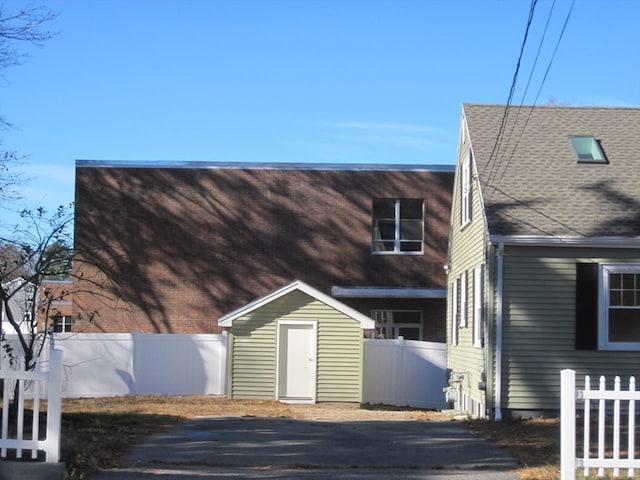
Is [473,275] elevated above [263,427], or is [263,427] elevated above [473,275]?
[473,275]

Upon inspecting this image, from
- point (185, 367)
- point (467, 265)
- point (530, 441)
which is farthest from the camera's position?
point (185, 367)

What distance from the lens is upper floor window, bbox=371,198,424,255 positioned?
1286 inches

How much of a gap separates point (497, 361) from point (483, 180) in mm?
3903

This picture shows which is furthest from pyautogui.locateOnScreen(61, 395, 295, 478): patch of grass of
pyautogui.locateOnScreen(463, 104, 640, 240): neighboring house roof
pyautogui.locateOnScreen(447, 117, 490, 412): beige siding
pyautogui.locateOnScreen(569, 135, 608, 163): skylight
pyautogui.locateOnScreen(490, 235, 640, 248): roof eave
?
pyautogui.locateOnScreen(569, 135, 608, 163): skylight

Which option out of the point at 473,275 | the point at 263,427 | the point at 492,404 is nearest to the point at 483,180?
the point at 473,275

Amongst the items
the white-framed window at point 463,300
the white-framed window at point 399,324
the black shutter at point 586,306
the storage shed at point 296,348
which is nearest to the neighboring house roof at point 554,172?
the black shutter at point 586,306

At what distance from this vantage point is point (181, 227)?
3238 centimetres

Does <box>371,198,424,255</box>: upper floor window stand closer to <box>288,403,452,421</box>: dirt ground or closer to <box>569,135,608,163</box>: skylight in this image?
<box>288,403,452,421</box>: dirt ground

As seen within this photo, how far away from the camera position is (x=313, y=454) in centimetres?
1273

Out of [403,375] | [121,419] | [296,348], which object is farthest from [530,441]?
[403,375]

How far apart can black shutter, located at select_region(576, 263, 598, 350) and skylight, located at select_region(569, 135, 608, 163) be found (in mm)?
3025

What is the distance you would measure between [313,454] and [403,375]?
48.4ft

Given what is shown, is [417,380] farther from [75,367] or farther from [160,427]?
[160,427]

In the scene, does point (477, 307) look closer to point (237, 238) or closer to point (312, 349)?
point (312, 349)
